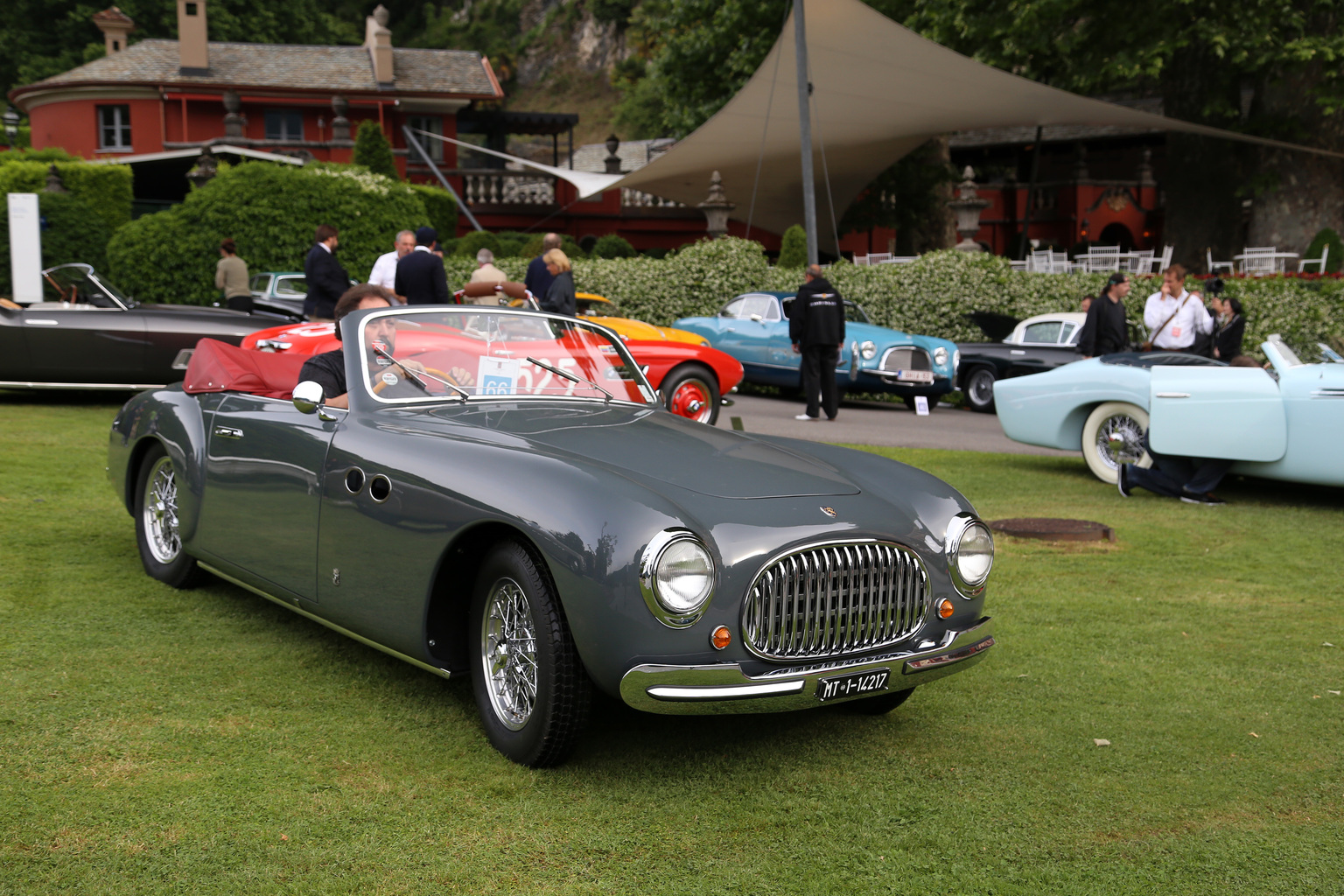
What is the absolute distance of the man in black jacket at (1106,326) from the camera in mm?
13125

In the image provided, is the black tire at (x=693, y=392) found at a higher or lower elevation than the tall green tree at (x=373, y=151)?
lower

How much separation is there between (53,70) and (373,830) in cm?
5746

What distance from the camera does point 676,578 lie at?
11.3 ft

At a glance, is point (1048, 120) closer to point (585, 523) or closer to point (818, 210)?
point (818, 210)

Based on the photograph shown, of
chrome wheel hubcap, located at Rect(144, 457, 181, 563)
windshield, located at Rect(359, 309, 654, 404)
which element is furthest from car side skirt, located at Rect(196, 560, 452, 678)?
windshield, located at Rect(359, 309, 654, 404)

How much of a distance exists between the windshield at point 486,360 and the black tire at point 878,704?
65.8 inches

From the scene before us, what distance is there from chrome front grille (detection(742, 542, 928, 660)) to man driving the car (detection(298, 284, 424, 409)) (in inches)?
78.7

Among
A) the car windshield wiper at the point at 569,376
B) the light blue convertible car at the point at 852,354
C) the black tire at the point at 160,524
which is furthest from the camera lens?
the light blue convertible car at the point at 852,354

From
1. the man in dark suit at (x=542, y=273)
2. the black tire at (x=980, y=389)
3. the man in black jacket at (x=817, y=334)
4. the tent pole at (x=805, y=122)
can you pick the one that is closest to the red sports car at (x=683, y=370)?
the man in dark suit at (x=542, y=273)

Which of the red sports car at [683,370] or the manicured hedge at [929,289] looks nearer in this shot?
the red sports car at [683,370]

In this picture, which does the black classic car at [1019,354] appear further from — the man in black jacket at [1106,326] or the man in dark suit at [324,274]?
the man in dark suit at [324,274]

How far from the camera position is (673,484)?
3.82 m

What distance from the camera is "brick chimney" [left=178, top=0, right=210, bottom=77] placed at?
38781mm

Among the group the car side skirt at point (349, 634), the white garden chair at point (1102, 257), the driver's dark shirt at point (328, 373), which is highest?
the white garden chair at point (1102, 257)
